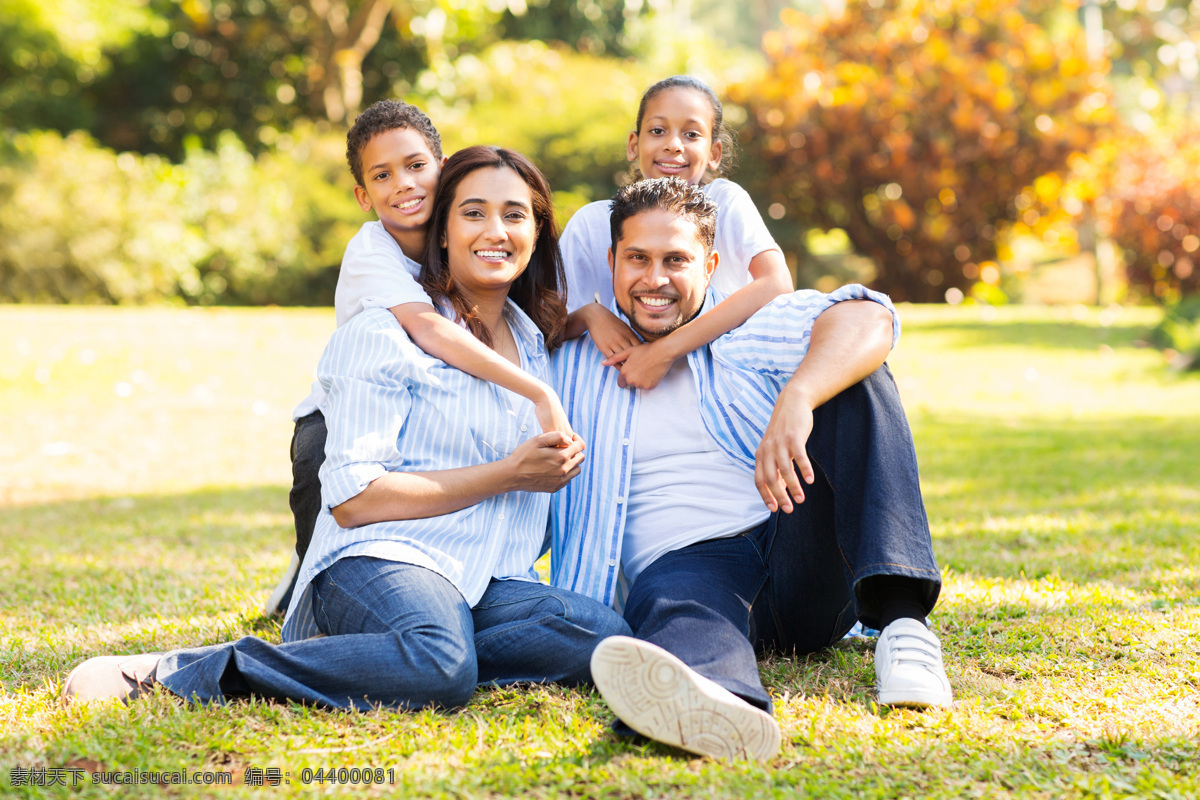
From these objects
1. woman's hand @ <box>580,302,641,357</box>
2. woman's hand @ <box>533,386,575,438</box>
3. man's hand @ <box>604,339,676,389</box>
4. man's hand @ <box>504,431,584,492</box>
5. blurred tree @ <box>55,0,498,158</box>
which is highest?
blurred tree @ <box>55,0,498,158</box>

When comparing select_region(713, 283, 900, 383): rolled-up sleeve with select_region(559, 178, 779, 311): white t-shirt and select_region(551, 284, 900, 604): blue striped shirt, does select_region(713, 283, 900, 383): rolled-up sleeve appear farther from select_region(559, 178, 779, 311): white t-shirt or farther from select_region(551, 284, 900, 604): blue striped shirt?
select_region(559, 178, 779, 311): white t-shirt

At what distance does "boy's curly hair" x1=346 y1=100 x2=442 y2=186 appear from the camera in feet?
10.5

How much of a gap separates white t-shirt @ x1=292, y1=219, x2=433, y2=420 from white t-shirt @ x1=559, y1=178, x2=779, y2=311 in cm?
54

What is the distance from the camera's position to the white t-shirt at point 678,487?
2701 millimetres

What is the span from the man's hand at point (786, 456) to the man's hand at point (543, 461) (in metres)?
0.47

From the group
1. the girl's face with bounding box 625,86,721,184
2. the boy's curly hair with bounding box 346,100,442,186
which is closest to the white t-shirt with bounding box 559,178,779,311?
the girl's face with bounding box 625,86,721,184

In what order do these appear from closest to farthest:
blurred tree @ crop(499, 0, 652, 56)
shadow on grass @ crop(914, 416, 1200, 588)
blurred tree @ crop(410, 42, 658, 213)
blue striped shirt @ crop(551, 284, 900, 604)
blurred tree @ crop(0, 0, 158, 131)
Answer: blue striped shirt @ crop(551, 284, 900, 604) < shadow on grass @ crop(914, 416, 1200, 588) < blurred tree @ crop(410, 42, 658, 213) < blurred tree @ crop(0, 0, 158, 131) < blurred tree @ crop(499, 0, 652, 56)

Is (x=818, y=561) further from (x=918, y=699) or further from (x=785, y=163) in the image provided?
(x=785, y=163)

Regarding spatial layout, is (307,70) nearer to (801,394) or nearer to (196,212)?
(196,212)

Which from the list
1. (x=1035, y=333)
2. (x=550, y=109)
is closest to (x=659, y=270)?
(x=1035, y=333)

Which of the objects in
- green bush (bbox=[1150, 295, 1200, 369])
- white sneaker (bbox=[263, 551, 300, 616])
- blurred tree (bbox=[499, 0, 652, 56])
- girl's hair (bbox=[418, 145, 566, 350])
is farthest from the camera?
blurred tree (bbox=[499, 0, 652, 56])

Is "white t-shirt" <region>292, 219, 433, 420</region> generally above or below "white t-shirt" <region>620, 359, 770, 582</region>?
above

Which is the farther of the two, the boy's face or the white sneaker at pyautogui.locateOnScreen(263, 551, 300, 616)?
the white sneaker at pyautogui.locateOnScreen(263, 551, 300, 616)

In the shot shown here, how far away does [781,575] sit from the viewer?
102 inches
